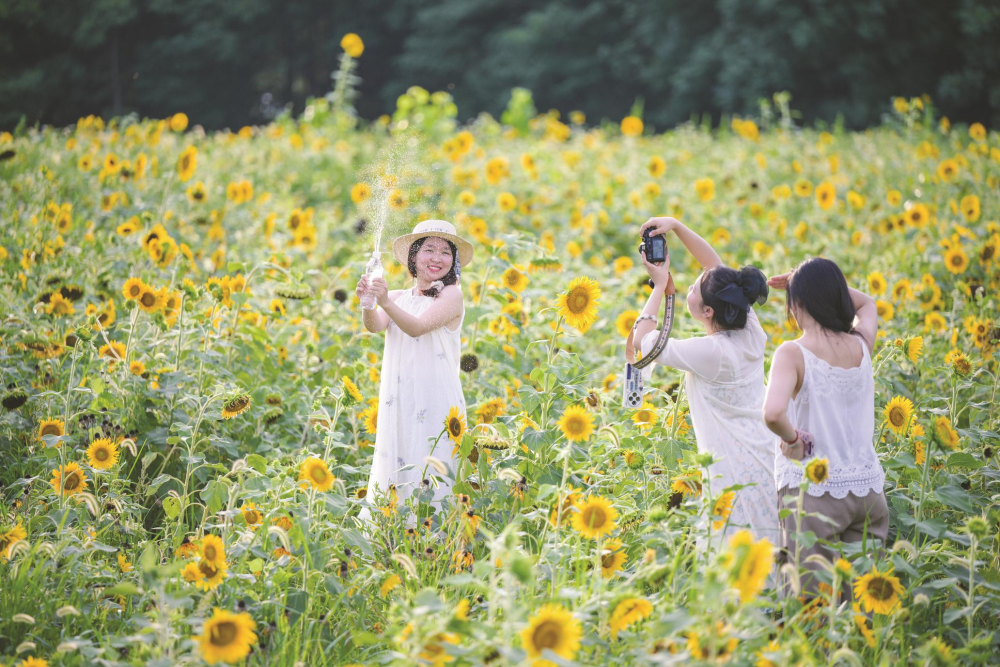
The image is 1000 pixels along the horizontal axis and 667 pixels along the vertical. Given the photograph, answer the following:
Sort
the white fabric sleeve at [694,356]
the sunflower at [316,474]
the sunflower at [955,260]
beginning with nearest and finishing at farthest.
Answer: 1. the sunflower at [316,474]
2. the white fabric sleeve at [694,356]
3. the sunflower at [955,260]

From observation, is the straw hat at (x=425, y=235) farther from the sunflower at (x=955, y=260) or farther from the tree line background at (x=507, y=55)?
the tree line background at (x=507, y=55)

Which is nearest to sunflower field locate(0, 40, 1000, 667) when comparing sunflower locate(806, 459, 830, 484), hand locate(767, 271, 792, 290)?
sunflower locate(806, 459, 830, 484)

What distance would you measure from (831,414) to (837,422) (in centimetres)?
3

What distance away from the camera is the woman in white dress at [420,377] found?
9.62 ft

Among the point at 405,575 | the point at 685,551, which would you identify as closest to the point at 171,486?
the point at 405,575

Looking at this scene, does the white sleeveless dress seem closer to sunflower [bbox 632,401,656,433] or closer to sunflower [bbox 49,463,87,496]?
sunflower [bbox 632,401,656,433]

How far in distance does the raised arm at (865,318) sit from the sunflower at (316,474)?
1.62 m

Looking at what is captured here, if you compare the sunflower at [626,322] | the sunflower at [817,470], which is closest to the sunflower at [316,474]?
the sunflower at [817,470]

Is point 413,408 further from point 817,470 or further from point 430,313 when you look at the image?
point 817,470

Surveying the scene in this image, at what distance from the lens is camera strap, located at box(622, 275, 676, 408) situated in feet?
8.28

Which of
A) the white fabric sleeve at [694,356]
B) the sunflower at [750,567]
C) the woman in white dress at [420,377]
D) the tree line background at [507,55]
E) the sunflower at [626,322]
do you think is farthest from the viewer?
the tree line background at [507,55]

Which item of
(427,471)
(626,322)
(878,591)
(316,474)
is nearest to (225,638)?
(316,474)

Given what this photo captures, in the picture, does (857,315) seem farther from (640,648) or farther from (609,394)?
(640,648)

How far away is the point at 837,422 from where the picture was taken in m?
2.49
